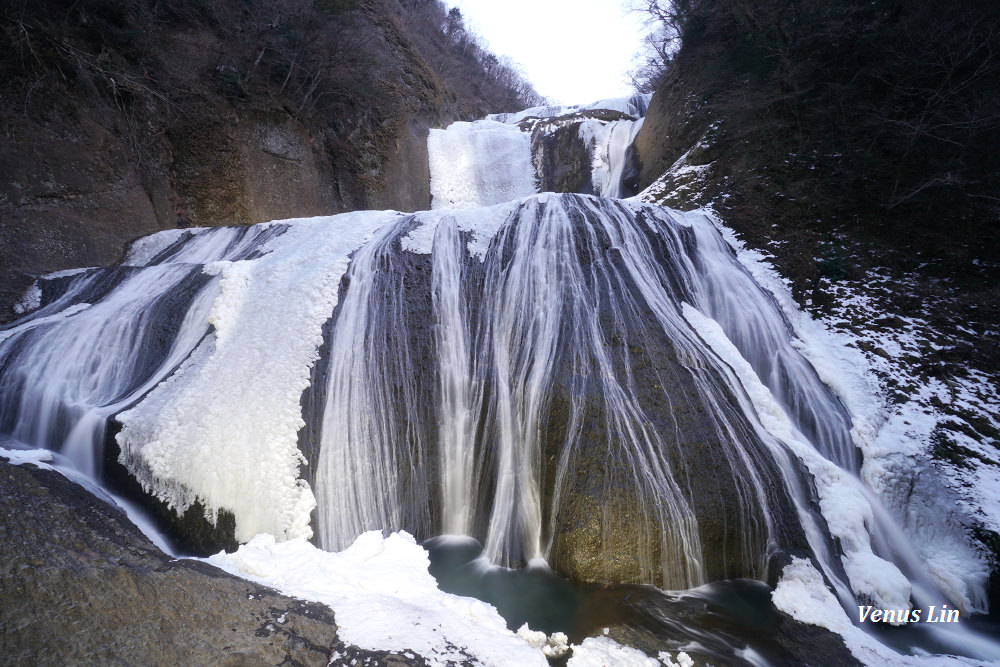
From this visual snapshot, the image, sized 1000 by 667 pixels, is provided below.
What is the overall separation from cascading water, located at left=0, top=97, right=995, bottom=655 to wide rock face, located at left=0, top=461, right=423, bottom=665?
1606 mm

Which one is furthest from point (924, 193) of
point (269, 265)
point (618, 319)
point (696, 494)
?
point (269, 265)

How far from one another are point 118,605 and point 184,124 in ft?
33.5

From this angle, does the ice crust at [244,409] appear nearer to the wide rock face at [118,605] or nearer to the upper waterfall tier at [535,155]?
the wide rock face at [118,605]

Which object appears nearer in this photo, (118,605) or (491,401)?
(118,605)

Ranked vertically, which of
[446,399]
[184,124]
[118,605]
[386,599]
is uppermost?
[184,124]

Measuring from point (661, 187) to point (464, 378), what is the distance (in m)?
6.48

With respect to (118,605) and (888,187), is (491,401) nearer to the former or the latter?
(118,605)

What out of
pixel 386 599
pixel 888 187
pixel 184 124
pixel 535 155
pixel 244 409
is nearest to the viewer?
pixel 386 599

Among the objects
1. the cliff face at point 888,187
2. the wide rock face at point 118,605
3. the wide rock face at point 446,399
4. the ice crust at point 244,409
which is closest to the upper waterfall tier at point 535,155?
the cliff face at point 888,187

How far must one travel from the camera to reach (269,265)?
5586mm

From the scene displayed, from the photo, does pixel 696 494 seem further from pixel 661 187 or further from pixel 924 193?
pixel 661 187

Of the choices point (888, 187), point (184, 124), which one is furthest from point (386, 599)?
point (184, 124)

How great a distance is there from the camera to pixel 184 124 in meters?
8.98

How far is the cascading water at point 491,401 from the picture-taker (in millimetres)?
3537
